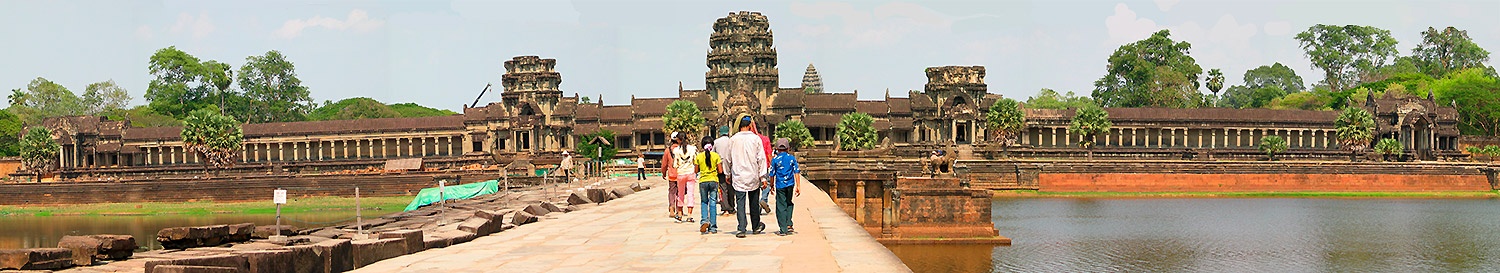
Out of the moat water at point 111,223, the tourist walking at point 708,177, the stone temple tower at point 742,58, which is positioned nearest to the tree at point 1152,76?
the stone temple tower at point 742,58

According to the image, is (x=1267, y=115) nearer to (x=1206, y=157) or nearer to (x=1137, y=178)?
(x=1206, y=157)

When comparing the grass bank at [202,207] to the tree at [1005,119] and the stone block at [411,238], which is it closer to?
the tree at [1005,119]

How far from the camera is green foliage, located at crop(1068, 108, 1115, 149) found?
277 ft

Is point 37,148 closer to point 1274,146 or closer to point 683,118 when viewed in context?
point 683,118

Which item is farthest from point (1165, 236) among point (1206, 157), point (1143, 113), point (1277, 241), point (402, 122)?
point (402, 122)

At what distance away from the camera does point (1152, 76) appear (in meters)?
122

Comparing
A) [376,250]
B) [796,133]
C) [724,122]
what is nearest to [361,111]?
[724,122]

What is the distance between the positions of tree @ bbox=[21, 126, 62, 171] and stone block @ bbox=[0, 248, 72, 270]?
87.5 m

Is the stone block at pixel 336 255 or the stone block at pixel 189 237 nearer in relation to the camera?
the stone block at pixel 336 255

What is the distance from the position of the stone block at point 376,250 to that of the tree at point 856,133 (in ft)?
222

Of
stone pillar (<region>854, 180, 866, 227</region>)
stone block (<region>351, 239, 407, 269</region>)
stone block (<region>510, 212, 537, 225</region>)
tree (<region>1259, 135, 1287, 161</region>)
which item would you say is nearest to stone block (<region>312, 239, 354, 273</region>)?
stone block (<region>351, 239, 407, 269</region>)

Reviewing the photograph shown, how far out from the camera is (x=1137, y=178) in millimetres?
67750

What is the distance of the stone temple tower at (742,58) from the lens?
92562mm

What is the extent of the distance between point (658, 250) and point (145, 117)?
121676 millimetres
